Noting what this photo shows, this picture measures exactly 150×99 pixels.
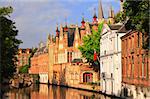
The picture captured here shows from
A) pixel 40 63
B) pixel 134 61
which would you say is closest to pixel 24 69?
pixel 40 63

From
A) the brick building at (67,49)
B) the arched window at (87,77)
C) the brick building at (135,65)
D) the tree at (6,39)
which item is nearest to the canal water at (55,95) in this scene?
the arched window at (87,77)

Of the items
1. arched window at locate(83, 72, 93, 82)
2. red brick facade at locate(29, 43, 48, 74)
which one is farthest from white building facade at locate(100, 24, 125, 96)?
red brick facade at locate(29, 43, 48, 74)

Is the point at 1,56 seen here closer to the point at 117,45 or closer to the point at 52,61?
the point at 117,45

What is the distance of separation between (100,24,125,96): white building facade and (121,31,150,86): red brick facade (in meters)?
1.80

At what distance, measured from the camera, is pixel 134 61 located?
44031mm

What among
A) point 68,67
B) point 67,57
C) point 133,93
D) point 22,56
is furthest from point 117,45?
point 22,56

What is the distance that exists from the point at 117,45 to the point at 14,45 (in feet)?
59.0

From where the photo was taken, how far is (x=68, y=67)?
3351 inches

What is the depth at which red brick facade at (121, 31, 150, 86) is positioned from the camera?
3947 cm

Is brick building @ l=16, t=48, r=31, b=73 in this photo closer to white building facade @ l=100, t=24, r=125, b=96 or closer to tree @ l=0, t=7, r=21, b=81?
white building facade @ l=100, t=24, r=125, b=96

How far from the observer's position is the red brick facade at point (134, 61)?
129ft

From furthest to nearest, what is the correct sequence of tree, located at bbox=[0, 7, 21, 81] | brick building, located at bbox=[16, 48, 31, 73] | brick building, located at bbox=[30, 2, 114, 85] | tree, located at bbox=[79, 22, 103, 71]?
brick building, located at bbox=[16, 48, 31, 73], brick building, located at bbox=[30, 2, 114, 85], tree, located at bbox=[79, 22, 103, 71], tree, located at bbox=[0, 7, 21, 81]

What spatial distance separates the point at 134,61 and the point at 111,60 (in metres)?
11.4

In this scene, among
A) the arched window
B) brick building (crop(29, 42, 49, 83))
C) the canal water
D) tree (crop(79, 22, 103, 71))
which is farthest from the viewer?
brick building (crop(29, 42, 49, 83))
